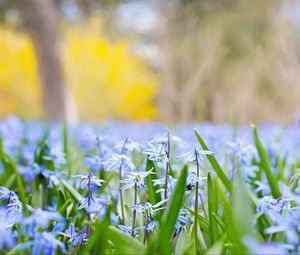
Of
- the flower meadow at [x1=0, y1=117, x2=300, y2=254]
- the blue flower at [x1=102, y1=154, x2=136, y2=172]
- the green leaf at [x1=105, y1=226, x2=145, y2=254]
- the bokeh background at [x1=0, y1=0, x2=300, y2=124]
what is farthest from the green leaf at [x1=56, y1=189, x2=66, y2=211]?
the bokeh background at [x1=0, y1=0, x2=300, y2=124]

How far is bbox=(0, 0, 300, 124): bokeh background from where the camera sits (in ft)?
44.9

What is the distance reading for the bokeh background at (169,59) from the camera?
44.9 feet

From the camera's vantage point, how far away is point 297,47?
13898mm

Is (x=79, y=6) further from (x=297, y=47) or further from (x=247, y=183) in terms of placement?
(x=247, y=183)

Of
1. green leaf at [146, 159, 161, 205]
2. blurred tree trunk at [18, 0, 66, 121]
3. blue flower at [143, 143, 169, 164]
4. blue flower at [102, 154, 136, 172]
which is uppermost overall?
blurred tree trunk at [18, 0, 66, 121]

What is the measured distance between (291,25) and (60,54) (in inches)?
265

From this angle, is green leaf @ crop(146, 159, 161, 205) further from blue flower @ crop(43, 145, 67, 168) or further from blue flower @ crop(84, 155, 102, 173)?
blue flower @ crop(43, 145, 67, 168)

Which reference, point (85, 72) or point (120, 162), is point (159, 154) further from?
point (85, 72)

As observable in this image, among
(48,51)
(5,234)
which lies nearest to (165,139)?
(5,234)

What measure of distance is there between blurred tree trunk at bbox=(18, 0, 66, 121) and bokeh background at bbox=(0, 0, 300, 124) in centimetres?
242

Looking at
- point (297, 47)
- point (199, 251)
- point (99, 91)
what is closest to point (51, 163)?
point (199, 251)

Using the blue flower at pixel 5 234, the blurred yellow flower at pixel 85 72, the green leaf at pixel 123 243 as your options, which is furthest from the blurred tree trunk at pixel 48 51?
the green leaf at pixel 123 243

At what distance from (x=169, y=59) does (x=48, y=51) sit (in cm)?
545

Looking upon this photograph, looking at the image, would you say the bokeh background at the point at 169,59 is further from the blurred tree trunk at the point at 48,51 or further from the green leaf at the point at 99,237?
the green leaf at the point at 99,237
